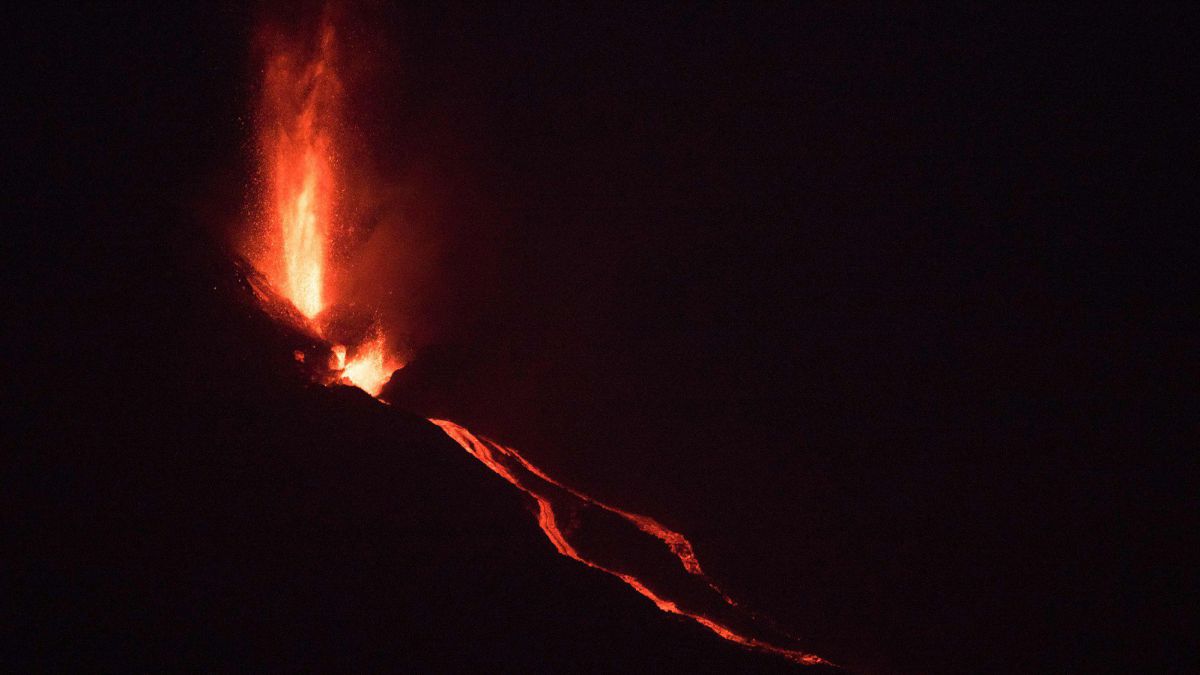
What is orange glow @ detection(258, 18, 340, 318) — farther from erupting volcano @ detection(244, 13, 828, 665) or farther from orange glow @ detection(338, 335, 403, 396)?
orange glow @ detection(338, 335, 403, 396)

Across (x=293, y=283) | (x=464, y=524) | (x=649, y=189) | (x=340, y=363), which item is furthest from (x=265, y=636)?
(x=649, y=189)

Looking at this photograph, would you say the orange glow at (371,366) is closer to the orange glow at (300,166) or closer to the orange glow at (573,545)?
the orange glow at (300,166)

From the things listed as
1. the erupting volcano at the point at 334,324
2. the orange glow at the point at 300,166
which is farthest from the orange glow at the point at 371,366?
the orange glow at the point at 300,166

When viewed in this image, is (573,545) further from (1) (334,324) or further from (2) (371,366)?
(1) (334,324)

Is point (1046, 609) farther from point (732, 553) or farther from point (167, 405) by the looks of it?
point (167, 405)

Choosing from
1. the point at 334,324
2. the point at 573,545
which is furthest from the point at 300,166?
the point at 573,545

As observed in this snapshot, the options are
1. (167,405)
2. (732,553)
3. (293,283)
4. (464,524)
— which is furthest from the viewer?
(732,553)
